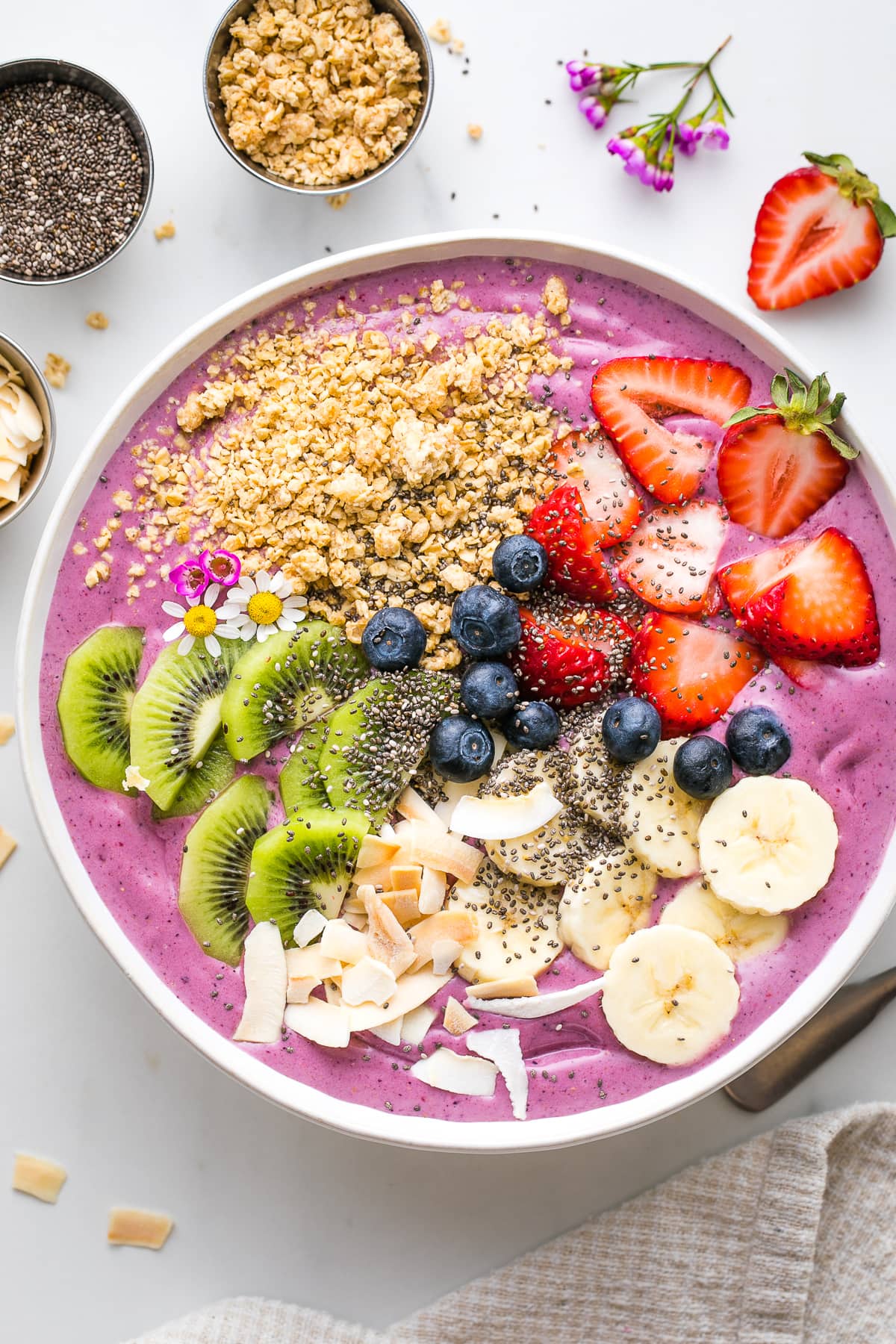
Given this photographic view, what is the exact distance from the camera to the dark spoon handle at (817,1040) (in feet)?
7.39

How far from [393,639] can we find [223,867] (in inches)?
22.6

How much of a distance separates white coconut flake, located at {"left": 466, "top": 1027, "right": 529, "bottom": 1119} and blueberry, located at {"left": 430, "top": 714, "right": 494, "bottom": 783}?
1.64 ft

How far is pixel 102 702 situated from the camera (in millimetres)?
2047

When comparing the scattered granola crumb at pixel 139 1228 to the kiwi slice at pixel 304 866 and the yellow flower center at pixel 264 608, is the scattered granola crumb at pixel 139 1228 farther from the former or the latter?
the yellow flower center at pixel 264 608

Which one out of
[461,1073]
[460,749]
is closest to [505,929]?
[461,1073]

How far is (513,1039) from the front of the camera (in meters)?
2.00

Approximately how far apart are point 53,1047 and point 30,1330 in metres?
0.66

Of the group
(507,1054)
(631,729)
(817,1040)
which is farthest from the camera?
(817,1040)

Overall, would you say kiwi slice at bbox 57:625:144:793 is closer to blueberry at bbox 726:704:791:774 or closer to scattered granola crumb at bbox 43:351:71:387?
scattered granola crumb at bbox 43:351:71:387

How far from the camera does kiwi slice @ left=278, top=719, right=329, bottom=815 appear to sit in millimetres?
2025

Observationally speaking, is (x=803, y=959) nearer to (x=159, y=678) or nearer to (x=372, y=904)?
(x=372, y=904)

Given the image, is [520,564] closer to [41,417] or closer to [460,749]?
[460,749]

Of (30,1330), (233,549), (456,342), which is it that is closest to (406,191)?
(456,342)

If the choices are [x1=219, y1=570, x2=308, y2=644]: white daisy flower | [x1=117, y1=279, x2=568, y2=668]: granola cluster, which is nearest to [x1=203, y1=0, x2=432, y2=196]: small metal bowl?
[x1=117, y1=279, x2=568, y2=668]: granola cluster
